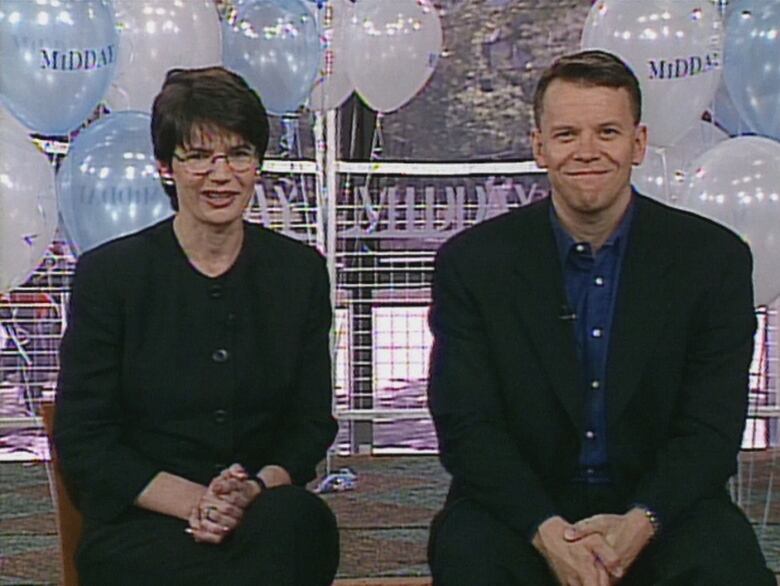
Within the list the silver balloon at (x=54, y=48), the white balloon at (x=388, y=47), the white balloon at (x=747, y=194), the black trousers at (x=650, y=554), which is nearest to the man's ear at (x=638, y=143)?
the black trousers at (x=650, y=554)

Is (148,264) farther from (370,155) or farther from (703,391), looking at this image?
(370,155)

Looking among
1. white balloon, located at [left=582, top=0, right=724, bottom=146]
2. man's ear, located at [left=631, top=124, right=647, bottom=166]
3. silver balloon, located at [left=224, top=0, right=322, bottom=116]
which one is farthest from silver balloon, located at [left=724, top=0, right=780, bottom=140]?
man's ear, located at [left=631, top=124, right=647, bottom=166]

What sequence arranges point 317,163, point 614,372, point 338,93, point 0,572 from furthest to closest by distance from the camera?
point 317,163 < point 338,93 < point 0,572 < point 614,372

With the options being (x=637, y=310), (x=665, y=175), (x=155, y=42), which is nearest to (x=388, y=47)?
(x=155, y=42)

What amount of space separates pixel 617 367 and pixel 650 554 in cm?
28

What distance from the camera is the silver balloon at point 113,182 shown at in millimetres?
3078

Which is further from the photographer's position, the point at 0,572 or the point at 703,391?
the point at 0,572

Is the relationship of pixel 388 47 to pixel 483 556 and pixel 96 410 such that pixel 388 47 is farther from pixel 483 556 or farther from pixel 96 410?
pixel 483 556

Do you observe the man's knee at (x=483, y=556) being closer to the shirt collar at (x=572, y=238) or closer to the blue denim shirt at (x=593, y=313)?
the blue denim shirt at (x=593, y=313)

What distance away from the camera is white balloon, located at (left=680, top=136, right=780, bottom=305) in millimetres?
3143

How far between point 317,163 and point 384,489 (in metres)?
1.20

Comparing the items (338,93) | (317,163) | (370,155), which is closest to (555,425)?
(338,93)

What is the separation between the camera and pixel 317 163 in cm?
482

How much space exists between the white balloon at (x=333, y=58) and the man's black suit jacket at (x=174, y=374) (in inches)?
84.4
